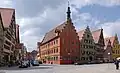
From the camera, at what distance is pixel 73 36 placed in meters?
98.4

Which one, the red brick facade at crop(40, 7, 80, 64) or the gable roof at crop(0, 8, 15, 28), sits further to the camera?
the red brick facade at crop(40, 7, 80, 64)

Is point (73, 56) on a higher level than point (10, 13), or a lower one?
lower

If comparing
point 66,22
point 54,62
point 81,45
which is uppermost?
point 66,22

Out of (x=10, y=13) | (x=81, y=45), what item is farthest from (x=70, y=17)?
(x=10, y=13)

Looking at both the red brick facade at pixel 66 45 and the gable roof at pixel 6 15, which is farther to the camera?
the red brick facade at pixel 66 45

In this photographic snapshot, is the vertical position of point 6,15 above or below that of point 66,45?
above

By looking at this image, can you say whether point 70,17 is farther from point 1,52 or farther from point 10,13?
point 1,52

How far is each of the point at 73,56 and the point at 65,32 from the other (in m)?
Result: 9.42

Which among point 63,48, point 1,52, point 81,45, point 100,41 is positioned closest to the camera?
point 1,52

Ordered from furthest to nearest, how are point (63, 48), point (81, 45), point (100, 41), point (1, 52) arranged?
1. point (100, 41)
2. point (81, 45)
3. point (63, 48)
4. point (1, 52)

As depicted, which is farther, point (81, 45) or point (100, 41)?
point (100, 41)

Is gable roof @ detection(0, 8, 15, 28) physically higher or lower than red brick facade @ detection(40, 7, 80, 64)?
higher

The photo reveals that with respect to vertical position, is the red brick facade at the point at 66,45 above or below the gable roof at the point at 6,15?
below

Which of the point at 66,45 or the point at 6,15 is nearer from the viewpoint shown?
the point at 6,15
